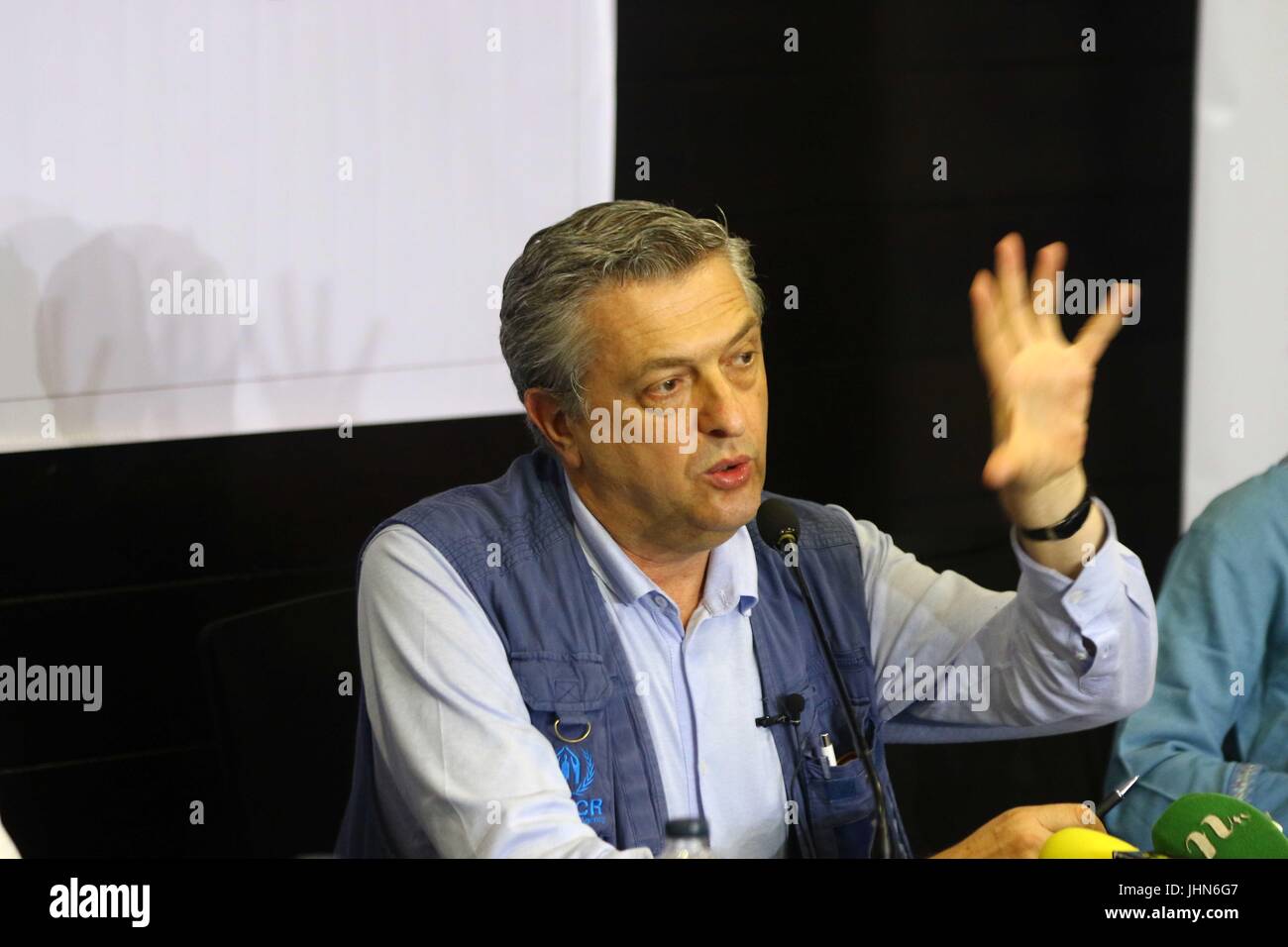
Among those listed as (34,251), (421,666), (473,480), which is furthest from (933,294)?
(34,251)

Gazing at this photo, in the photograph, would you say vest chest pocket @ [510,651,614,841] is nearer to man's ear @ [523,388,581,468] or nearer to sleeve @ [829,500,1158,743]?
man's ear @ [523,388,581,468]

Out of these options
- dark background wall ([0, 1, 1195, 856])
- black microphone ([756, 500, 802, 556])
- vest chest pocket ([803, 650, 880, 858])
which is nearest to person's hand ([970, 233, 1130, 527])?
black microphone ([756, 500, 802, 556])

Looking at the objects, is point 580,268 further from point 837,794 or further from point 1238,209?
point 1238,209

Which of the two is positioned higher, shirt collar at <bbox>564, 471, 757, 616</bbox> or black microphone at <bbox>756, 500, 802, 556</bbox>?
black microphone at <bbox>756, 500, 802, 556</bbox>

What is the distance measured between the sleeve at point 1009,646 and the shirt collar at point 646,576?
19cm

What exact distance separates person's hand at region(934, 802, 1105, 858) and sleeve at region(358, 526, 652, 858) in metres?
0.37

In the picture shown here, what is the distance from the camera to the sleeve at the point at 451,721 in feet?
5.15

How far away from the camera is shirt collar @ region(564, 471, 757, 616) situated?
71.4 inches

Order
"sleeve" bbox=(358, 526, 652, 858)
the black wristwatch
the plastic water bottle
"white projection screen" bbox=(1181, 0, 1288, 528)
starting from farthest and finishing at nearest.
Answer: "white projection screen" bbox=(1181, 0, 1288, 528)
the black wristwatch
"sleeve" bbox=(358, 526, 652, 858)
the plastic water bottle

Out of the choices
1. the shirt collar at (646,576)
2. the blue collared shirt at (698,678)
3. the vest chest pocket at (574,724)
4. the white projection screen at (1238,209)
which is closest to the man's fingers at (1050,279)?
the white projection screen at (1238,209)

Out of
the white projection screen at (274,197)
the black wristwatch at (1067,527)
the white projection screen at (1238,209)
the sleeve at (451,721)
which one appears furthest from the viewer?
the white projection screen at (1238,209)

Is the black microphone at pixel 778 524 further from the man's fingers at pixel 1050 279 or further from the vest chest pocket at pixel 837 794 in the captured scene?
the man's fingers at pixel 1050 279

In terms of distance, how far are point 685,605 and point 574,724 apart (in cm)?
24
